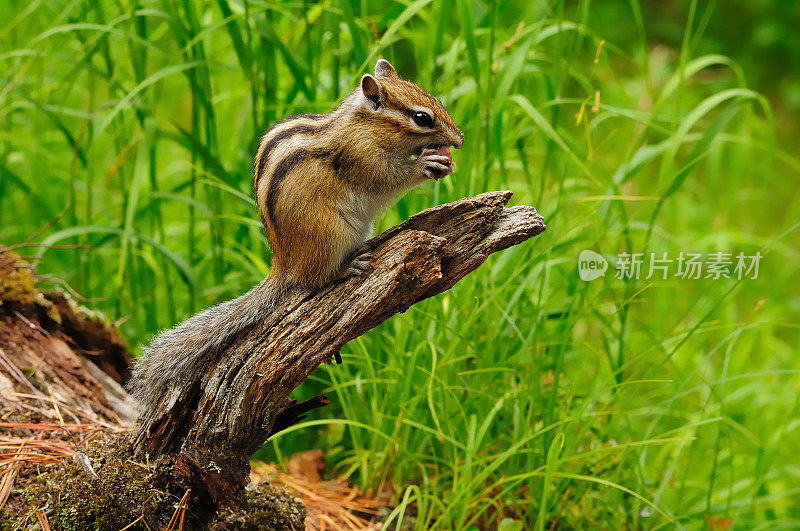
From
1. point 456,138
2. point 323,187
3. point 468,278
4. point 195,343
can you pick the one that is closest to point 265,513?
point 195,343

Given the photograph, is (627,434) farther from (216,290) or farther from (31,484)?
(31,484)

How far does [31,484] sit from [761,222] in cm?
526

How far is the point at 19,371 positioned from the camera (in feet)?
7.77

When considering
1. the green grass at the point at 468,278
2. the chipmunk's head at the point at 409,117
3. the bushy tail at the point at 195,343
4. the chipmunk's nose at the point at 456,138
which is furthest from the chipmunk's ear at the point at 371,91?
the bushy tail at the point at 195,343

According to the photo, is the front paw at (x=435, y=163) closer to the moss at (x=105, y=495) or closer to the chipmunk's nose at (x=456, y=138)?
the chipmunk's nose at (x=456, y=138)

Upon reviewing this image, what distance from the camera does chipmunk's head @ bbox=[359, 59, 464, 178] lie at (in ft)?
6.80

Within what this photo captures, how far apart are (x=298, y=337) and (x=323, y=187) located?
1.32 feet

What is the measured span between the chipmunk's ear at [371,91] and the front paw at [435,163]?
179 mm

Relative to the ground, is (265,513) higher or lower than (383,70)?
lower

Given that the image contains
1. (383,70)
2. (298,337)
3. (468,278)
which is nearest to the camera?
(298,337)

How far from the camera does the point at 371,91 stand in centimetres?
206

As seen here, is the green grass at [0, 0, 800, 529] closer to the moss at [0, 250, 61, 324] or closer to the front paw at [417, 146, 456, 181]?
the moss at [0, 250, 61, 324]

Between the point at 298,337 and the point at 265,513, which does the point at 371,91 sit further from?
the point at 265,513

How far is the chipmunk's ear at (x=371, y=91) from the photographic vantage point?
6.63 ft
